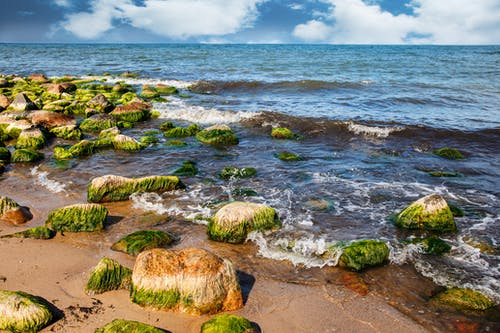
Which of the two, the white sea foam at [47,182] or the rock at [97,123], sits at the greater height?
the rock at [97,123]

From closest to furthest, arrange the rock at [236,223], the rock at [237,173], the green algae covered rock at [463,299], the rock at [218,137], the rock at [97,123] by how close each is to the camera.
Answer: the green algae covered rock at [463,299]
the rock at [236,223]
the rock at [237,173]
the rock at [218,137]
the rock at [97,123]

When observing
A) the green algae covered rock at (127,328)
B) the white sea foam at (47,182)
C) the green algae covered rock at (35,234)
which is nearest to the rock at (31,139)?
the white sea foam at (47,182)

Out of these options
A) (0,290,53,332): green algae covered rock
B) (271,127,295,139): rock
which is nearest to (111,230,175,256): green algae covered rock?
(0,290,53,332): green algae covered rock

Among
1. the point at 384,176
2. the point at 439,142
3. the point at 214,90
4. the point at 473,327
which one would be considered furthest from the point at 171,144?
the point at 214,90

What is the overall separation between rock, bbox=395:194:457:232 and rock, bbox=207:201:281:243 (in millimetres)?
2675

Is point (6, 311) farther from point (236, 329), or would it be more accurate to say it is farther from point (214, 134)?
point (214, 134)

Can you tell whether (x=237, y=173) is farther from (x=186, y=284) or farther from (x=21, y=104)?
(x=21, y=104)

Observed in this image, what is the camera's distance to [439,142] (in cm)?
1435

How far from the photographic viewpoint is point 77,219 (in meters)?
7.44

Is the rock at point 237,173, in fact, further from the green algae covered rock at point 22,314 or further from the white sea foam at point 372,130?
the green algae covered rock at point 22,314

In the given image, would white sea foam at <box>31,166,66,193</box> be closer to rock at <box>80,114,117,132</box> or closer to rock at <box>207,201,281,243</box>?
rock at <box>207,201,281,243</box>

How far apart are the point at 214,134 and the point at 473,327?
1049 centimetres

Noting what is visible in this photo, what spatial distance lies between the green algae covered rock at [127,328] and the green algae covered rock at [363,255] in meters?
3.16

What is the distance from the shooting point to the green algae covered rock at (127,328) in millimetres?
4547
